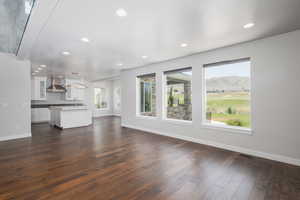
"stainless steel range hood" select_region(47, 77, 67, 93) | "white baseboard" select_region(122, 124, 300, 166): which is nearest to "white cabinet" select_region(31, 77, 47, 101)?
"stainless steel range hood" select_region(47, 77, 67, 93)

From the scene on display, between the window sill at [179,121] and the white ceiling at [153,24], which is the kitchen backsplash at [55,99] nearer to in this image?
the white ceiling at [153,24]

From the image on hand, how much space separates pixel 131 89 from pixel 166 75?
183 cm

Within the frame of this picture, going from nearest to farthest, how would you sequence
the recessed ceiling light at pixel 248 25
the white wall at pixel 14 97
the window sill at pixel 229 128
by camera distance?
the recessed ceiling light at pixel 248 25
the window sill at pixel 229 128
the white wall at pixel 14 97

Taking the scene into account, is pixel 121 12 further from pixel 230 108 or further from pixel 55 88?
pixel 55 88

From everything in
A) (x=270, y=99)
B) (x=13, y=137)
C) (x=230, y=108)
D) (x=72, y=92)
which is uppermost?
(x=72, y=92)

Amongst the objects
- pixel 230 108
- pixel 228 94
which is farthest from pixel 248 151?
pixel 228 94

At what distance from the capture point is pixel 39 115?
306 inches

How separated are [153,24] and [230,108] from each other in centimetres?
294

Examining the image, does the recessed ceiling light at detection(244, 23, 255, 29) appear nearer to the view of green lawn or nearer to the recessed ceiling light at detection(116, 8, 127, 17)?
the view of green lawn

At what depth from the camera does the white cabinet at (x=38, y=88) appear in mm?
7520

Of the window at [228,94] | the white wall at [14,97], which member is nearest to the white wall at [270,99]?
the window at [228,94]

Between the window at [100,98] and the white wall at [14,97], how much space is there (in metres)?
5.48

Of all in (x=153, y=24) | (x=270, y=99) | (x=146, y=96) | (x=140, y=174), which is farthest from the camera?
(x=146, y=96)

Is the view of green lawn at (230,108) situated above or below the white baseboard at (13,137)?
above
